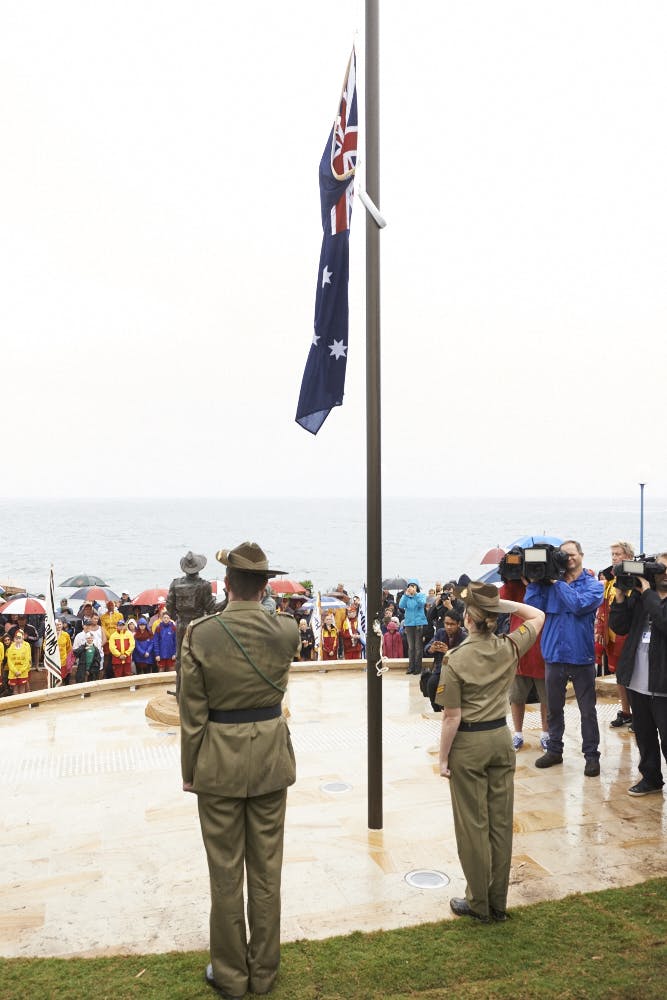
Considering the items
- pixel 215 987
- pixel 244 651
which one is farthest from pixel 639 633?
pixel 215 987

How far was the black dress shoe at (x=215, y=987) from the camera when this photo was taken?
3.46 meters

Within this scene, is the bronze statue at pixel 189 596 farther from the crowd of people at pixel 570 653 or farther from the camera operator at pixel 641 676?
the camera operator at pixel 641 676

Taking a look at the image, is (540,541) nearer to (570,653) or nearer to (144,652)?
(570,653)

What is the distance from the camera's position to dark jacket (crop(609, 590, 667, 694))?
18.6 ft

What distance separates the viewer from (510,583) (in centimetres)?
716

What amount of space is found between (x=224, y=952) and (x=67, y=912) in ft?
4.61

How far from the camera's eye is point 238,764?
348cm

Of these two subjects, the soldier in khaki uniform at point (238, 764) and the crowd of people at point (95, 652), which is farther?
the crowd of people at point (95, 652)

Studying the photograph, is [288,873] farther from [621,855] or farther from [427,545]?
[427,545]

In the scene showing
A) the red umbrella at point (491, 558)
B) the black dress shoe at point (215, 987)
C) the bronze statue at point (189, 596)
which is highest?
the bronze statue at point (189, 596)

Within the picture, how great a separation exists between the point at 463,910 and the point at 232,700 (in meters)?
1.95

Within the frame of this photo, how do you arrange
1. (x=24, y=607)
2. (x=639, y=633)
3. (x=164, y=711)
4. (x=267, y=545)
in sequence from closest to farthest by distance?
(x=639, y=633), (x=164, y=711), (x=24, y=607), (x=267, y=545)

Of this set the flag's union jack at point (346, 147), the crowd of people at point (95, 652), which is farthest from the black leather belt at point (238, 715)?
the crowd of people at point (95, 652)

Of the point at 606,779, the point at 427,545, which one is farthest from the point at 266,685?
the point at 427,545
